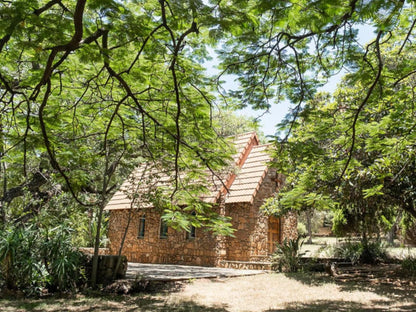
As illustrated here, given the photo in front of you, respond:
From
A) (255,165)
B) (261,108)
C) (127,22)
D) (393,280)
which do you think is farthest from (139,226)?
(127,22)

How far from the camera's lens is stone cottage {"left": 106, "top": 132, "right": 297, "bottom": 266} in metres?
14.1

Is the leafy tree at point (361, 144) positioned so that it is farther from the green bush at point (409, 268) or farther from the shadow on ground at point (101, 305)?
the shadow on ground at point (101, 305)

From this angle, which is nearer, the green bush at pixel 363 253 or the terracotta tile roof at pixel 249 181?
the terracotta tile roof at pixel 249 181

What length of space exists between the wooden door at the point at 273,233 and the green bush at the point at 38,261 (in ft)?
29.1

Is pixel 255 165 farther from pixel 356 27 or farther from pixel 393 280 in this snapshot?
pixel 356 27

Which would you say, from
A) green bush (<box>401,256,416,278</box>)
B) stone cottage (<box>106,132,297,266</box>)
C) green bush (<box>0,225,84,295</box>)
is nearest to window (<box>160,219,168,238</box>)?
stone cottage (<box>106,132,297,266</box>)

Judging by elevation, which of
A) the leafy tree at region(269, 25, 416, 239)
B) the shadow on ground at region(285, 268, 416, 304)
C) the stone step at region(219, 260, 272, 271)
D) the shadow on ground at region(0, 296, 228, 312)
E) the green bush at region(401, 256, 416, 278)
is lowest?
the shadow on ground at region(0, 296, 228, 312)

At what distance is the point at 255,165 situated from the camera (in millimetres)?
15414

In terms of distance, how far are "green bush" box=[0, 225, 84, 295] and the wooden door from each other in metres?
8.86

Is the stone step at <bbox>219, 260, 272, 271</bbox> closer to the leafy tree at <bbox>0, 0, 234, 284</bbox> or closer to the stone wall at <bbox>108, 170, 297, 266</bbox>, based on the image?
the stone wall at <bbox>108, 170, 297, 266</bbox>

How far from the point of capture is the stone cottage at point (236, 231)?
14.1 meters

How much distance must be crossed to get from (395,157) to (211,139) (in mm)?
4012

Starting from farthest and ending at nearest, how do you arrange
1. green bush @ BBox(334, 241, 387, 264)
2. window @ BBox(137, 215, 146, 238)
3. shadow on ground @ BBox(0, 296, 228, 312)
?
window @ BBox(137, 215, 146, 238) < green bush @ BBox(334, 241, 387, 264) < shadow on ground @ BBox(0, 296, 228, 312)

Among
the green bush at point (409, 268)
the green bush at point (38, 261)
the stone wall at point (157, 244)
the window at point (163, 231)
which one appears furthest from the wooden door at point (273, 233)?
the green bush at point (38, 261)
